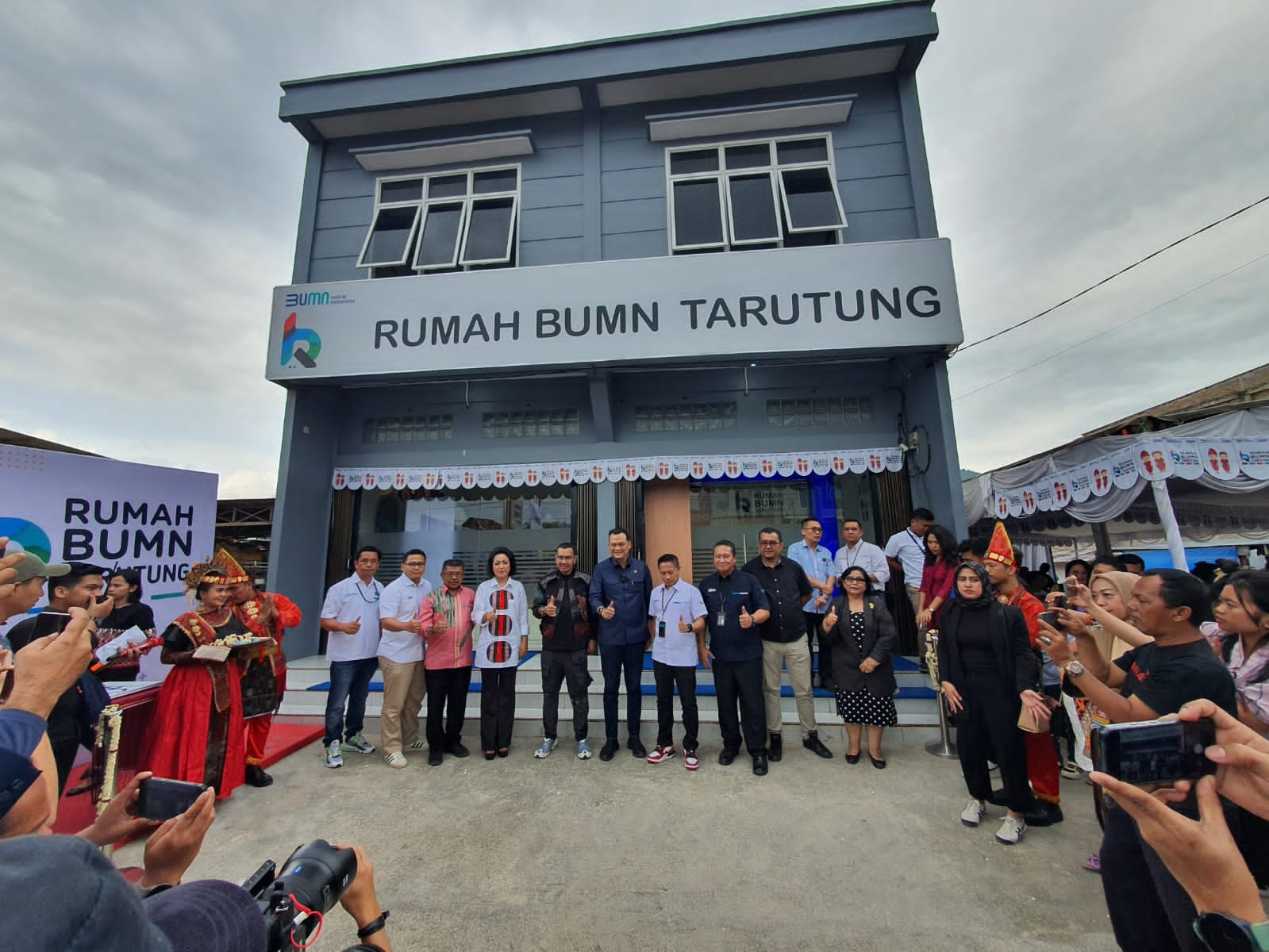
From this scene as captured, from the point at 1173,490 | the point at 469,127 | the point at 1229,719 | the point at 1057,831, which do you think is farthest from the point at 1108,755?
the point at 469,127

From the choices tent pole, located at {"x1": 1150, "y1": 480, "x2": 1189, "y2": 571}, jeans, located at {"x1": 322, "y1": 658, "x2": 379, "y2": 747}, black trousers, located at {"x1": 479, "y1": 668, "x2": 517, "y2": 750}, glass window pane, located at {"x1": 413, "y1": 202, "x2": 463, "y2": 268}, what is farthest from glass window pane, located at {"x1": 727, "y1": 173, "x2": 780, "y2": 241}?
jeans, located at {"x1": 322, "y1": 658, "x2": 379, "y2": 747}

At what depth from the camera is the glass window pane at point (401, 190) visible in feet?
23.5

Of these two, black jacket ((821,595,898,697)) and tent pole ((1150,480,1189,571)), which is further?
tent pole ((1150,480,1189,571))

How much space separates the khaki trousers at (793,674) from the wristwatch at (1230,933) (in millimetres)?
3193

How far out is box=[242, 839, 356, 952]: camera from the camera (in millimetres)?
962

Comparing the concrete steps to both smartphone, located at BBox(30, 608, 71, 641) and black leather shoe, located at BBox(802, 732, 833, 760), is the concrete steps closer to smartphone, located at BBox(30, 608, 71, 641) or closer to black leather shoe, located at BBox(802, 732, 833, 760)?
black leather shoe, located at BBox(802, 732, 833, 760)

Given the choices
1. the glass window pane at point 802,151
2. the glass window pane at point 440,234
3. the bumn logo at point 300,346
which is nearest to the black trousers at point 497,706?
the bumn logo at point 300,346

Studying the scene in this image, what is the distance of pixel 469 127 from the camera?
7.10 m

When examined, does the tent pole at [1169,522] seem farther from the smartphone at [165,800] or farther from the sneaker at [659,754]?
the smartphone at [165,800]

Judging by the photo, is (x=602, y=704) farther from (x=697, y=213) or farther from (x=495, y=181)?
(x=495, y=181)

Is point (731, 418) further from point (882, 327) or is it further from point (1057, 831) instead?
point (1057, 831)

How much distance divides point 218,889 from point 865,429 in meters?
6.81

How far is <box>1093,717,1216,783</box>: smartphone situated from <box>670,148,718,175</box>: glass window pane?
720 centimetres

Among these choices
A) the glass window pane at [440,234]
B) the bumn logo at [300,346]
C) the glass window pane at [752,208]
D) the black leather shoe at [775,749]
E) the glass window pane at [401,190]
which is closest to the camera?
the black leather shoe at [775,749]
